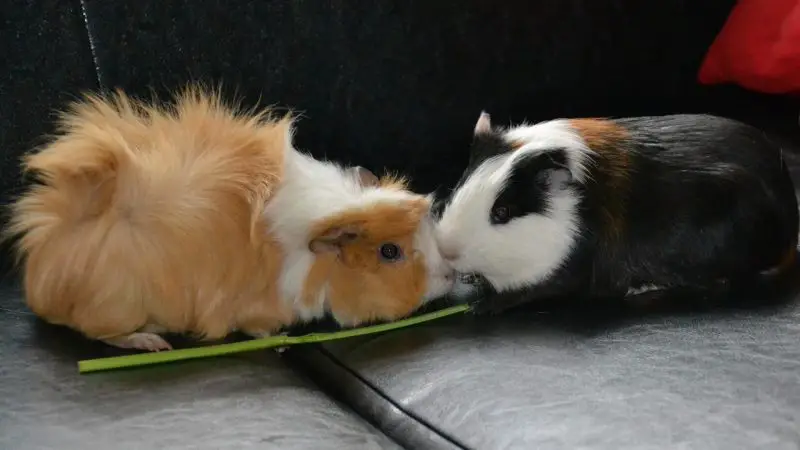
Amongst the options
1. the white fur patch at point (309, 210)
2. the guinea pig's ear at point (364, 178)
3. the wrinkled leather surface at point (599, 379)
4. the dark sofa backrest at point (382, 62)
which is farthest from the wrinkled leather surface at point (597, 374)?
the dark sofa backrest at point (382, 62)

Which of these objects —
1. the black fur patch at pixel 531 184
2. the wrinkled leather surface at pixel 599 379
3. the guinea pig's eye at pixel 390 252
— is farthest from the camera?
the guinea pig's eye at pixel 390 252

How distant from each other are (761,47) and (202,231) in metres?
1.02

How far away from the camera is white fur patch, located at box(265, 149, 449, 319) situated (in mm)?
1193

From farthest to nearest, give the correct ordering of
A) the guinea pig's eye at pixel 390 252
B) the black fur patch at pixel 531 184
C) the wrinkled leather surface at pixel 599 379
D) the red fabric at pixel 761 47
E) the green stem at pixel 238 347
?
the red fabric at pixel 761 47 < the guinea pig's eye at pixel 390 252 < the black fur patch at pixel 531 184 < the green stem at pixel 238 347 < the wrinkled leather surface at pixel 599 379

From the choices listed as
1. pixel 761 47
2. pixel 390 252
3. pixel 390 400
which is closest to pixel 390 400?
pixel 390 400

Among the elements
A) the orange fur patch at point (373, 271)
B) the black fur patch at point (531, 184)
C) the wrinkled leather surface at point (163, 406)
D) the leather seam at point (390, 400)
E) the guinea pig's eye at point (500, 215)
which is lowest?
the leather seam at point (390, 400)

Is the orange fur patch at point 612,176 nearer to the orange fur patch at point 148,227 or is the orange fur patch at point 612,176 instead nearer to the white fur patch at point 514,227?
the white fur patch at point 514,227

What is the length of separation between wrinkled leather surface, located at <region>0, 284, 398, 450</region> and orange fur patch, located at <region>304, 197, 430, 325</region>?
0.16 meters

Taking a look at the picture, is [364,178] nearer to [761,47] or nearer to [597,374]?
Answer: [597,374]

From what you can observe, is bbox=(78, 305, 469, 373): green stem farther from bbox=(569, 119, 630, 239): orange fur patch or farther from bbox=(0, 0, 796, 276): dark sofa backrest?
bbox=(0, 0, 796, 276): dark sofa backrest

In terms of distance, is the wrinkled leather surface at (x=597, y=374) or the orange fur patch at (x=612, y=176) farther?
the orange fur patch at (x=612, y=176)

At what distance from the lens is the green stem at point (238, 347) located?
103 cm

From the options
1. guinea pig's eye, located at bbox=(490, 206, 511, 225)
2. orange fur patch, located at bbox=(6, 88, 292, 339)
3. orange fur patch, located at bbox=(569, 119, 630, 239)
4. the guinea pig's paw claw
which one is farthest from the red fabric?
the guinea pig's paw claw

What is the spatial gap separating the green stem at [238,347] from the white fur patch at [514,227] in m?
0.08
